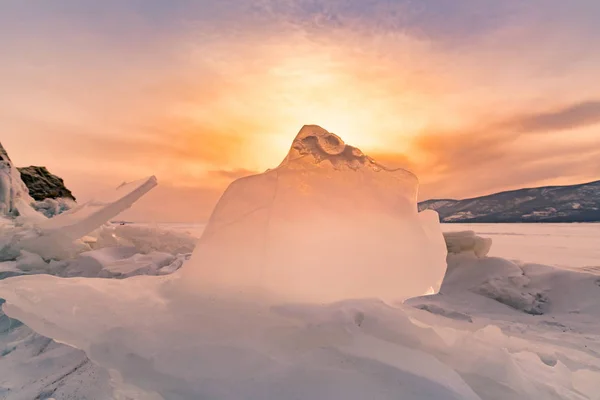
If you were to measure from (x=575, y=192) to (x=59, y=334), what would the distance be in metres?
150

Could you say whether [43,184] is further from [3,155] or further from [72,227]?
[72,227]

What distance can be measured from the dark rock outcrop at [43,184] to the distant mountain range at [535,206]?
94.6 metres

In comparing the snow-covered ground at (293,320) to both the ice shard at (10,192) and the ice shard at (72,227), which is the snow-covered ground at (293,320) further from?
the ice shard at (10,192)

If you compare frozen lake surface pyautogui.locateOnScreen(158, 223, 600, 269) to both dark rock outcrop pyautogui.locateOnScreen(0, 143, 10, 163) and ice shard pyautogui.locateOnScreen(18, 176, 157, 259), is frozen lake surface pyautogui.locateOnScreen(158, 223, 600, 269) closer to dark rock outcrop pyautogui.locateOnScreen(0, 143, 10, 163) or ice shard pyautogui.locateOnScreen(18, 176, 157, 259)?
ice shard pyautogui.locateOnScreen(18, 176, 157, 259)

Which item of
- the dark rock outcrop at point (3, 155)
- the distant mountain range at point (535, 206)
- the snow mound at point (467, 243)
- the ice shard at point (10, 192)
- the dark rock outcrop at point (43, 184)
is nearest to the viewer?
the snow mound at point (467, 243)

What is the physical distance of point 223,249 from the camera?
2623 millimetres

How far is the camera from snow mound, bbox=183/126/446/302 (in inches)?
98.8

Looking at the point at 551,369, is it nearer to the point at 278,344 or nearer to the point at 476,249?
the point at 278,344

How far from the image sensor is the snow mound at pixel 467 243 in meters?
6.52

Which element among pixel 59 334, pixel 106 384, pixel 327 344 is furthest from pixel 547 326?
pixel 59 334

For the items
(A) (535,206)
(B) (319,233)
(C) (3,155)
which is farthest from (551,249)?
(A) (535,206)

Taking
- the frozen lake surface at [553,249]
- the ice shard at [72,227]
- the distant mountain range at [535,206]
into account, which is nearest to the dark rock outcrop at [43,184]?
the ice shard at [72,227]

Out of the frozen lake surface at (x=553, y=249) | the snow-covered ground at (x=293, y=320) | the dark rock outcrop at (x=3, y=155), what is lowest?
the frozen lake surface at (x=553, y=249)

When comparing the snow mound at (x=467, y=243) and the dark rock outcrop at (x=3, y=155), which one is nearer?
the snow mound at (x=467, y=243)
